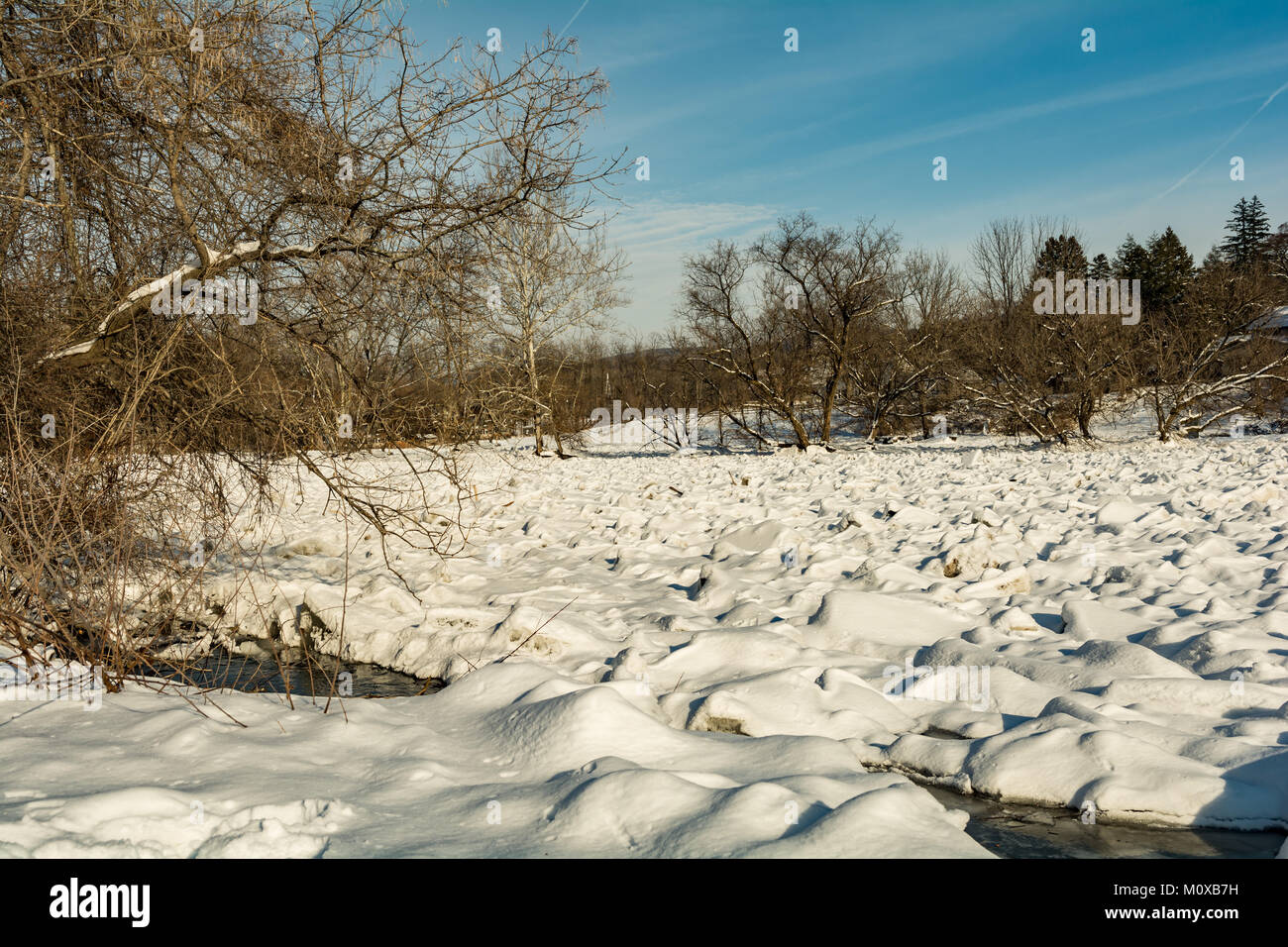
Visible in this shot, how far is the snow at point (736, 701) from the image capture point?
2.59 m

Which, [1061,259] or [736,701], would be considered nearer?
[736,701]

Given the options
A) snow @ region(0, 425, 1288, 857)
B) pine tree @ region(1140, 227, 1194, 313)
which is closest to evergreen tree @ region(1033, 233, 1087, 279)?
pine tree @ region(1140, 227, 1194, 313)

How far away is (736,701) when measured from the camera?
398 centimetres

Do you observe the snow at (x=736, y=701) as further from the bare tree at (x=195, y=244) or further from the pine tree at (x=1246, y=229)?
the pine tree at (x=1246, y=229)

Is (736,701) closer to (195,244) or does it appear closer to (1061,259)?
(195,244)

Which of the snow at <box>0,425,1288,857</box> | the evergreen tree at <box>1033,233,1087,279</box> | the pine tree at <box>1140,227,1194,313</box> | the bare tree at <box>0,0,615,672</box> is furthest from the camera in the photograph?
the pine tree at <box>1140,227,1194,313</box>

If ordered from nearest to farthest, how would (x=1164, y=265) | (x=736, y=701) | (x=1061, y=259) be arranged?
1. (x=736, y=701)
2. (x=1061, y=259)
3. (x=1164, y=265)

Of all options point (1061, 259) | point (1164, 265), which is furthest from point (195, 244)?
point (1164, 265)

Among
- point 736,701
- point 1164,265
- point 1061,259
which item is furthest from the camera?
point 1164,265

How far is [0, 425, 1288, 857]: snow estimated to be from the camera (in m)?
2.59

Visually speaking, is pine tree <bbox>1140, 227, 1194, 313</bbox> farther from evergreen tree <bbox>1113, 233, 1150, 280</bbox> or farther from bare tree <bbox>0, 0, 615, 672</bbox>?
bare tree <bbox>0, 0, 615, 672</bbox>

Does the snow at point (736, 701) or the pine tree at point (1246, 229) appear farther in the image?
the pine tree at point (1246, 229)

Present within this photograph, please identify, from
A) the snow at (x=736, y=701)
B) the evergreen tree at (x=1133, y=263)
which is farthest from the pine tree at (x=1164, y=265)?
the snow at (x=736, y=701)
